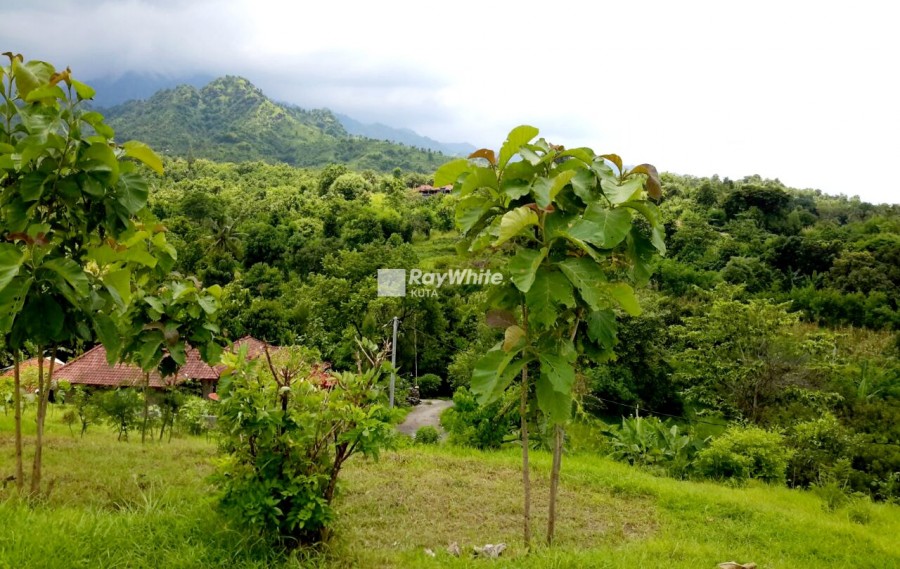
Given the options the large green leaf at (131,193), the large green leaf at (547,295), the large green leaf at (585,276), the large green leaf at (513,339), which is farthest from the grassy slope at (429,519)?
the large green leaf at (131,193)

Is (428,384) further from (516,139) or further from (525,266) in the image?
(525,266)

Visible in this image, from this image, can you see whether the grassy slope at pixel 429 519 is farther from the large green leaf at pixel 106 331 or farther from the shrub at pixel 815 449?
the shrub at pixel 815 449

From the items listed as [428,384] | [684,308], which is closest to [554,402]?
[428,384]

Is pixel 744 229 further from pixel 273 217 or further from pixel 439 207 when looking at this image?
pixel 273 217

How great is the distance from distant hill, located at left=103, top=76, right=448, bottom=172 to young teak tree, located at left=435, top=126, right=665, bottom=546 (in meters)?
102

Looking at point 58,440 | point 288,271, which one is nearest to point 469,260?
point 58,440

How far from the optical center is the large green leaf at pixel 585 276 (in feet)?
9.09

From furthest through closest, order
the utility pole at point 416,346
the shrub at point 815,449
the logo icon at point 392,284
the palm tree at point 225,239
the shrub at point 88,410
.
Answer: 1. the palm tree at point 225,239
2. the utility pole at point 416,346
3. the logo icon at point 392,284
4. the shrub at point 815,449
5. the shrub at point 88,410

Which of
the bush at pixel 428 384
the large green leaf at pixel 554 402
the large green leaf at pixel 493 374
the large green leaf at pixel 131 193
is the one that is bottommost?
the bush at pixel 428 384

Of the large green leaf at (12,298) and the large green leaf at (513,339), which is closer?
the large green leaf at (12,298)

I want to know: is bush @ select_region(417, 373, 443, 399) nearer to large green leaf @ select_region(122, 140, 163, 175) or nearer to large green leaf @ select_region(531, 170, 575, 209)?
large green leaf @ select_region(122, 140, 163, 175)

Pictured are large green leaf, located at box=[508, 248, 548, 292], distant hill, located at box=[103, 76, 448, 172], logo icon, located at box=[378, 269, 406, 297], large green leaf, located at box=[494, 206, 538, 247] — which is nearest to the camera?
large green leaf, located at box=[508, 248, 548, 292]

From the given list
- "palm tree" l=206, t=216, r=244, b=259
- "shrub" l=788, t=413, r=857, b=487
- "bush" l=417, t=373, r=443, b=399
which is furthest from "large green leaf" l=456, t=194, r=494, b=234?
"palm tree" l=206, t=216, r=244, b=259

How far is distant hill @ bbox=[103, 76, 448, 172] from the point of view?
357 ft
